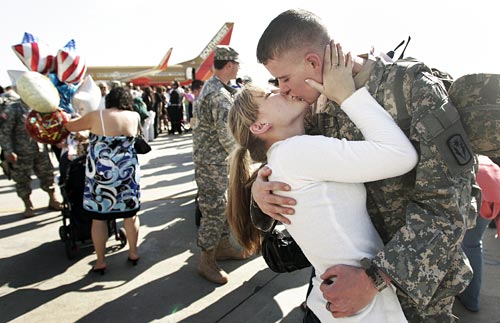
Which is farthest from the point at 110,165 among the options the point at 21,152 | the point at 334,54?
the point at 334,54

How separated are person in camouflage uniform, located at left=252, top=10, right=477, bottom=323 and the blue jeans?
167cm

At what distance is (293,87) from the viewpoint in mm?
1324

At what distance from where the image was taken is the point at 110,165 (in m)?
3.42

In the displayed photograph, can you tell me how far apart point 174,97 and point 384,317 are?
43.2 feet

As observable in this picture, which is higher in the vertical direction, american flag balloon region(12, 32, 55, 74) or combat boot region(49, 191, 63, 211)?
american flag balloon region(12, 32, 55, 74)

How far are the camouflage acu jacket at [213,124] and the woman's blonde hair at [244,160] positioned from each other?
1541 millimetres

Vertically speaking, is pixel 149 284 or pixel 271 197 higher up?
pixel 271 197

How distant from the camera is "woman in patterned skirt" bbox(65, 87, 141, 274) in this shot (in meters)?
3.41

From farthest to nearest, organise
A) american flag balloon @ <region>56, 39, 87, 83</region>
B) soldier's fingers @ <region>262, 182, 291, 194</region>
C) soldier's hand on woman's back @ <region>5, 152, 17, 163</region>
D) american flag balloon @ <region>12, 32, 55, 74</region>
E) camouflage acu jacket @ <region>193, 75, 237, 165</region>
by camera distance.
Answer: soldier's hand on woman's back @ <region>5, 152, 17, 163</region> < american flag balloon @ <region>56, 39, 87, 83</region> < american flag balloon @ <region>12, 32, 55, 74</region> < camouflage acu jacket @ <region>193, 75, 237, 165</region> < soldier's fingers @ <region>262, 182, 291, 194</region>

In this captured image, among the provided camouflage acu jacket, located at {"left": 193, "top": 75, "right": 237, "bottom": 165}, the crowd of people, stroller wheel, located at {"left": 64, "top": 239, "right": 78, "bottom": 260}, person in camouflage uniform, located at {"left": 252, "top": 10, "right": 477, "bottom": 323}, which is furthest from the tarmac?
person in camouflage uniform, located at {"left": 252, "top": 10, "right": 477, "bottom": 323}

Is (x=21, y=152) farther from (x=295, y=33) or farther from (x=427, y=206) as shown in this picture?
(x=427, y=206)

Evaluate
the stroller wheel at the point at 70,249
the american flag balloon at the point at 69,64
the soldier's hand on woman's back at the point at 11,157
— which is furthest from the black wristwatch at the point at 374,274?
the soldier's hand on woman's back at the point at 11,157

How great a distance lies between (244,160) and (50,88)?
2998mm

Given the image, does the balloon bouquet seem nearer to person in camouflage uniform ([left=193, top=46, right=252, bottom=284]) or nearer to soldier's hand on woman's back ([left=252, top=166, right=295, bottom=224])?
person in camouflage uniform ([left=193, top=46, right=252, bottom=284])
